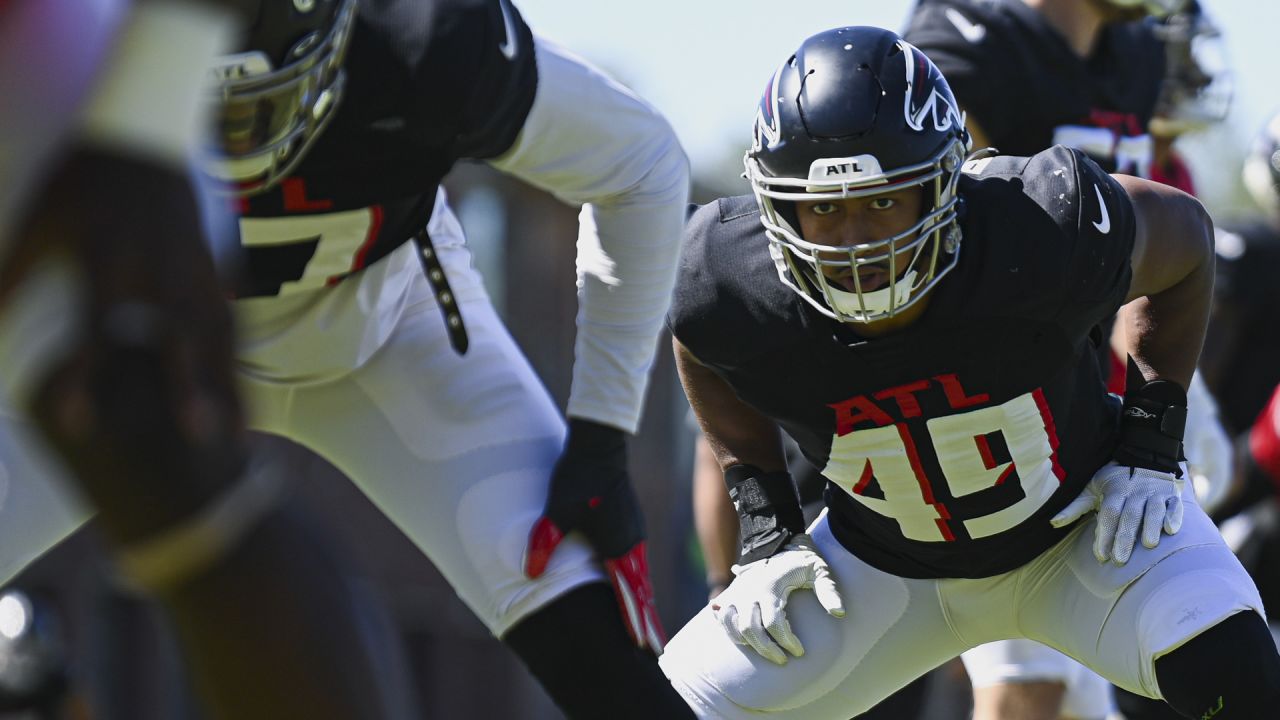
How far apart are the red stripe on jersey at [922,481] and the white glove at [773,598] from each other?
0.79 feet

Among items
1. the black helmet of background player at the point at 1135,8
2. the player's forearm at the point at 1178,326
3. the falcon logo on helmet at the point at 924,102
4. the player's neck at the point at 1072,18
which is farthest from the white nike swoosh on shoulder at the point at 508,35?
the black helmet of background player at the point at 1135,8

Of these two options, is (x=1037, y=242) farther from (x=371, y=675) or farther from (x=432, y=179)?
(x=371, y=675)

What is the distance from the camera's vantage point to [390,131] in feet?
9.37

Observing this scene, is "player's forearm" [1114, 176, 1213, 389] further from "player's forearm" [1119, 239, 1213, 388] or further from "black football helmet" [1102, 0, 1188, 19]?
"black football helmet" [1102, 0, 1188, 19]

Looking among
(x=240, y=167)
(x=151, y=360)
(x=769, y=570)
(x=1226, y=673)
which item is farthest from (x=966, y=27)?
(x=151, y=360)

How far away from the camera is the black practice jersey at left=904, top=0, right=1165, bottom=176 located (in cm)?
424

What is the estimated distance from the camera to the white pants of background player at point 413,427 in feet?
9.88

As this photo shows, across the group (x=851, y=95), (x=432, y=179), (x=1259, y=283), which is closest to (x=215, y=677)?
(x=432, y=179)

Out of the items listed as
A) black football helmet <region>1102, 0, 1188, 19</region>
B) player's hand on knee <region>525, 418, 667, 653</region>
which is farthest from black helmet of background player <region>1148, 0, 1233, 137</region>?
player's hand on knee <region>525, 418, 667, 653</region>

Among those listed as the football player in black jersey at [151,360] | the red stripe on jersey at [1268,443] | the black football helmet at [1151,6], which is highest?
the football player in black jersey at [151,360]

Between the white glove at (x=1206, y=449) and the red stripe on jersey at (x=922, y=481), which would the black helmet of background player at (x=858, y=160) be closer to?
the red stripe on jersey at (x=922, y=481)

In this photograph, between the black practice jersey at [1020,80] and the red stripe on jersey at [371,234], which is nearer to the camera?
the red stripe on jersey at [371,234]

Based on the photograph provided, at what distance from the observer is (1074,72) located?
4.33 m

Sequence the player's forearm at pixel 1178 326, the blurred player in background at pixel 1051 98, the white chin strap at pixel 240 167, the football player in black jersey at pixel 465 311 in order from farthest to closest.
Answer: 1. the blurred player in background at pixel 1051 98
2. the player's forearm at pixel 1178 326
3. the football player in black jersey at pixel 465 311
4. the white chin strap at pixel 240 167
